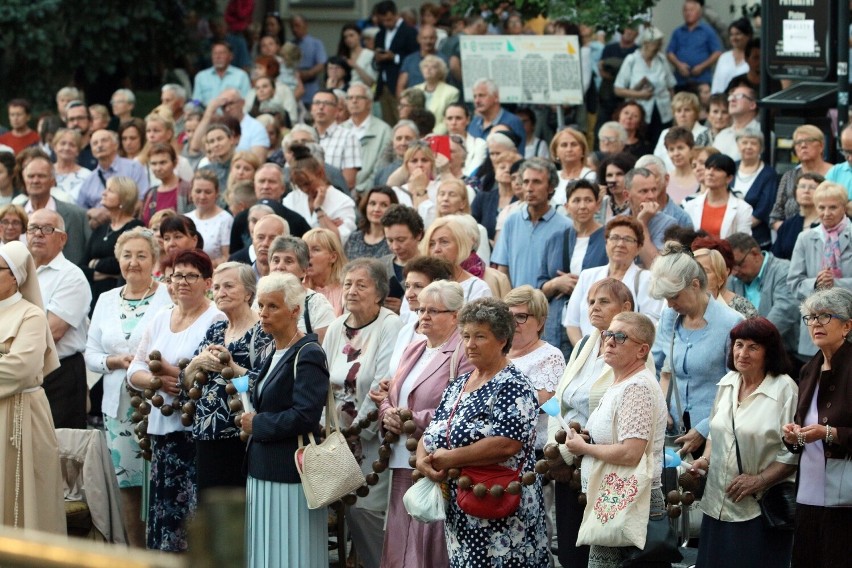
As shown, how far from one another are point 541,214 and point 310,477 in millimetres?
3476

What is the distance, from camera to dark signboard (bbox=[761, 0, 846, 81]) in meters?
10.8

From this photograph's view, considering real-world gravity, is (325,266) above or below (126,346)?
above

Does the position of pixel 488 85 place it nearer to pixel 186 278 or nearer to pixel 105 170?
pixel 105 170

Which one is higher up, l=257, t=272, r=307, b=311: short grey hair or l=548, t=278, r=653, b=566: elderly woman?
l=257, t=272, r=307, b=311: short grey hair

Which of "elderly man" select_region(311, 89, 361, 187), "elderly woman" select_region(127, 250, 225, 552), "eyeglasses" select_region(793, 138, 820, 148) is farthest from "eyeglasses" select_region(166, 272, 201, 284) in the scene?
"elderly man" select_region(311, 89, 361, 187)

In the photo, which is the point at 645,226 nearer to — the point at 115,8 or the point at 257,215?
the point at 257,215

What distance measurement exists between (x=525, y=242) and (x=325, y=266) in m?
1.52

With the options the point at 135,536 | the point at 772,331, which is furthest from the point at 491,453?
the point at 135,536

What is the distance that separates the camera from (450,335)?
6.93 m

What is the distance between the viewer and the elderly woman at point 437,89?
14438mm

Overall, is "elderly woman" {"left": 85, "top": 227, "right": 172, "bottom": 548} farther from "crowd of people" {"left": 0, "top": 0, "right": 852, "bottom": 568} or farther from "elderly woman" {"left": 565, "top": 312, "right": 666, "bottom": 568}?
"elderly woman" {"left": 565, "top": 312, "right": 666, "bottom": 568}

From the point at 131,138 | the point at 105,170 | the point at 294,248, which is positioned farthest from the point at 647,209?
the point at 131,138

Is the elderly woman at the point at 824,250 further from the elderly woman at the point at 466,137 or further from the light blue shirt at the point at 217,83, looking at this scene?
the light blue shirt at the point at 217,83

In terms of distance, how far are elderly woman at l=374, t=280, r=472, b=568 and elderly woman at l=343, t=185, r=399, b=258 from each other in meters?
2.47
